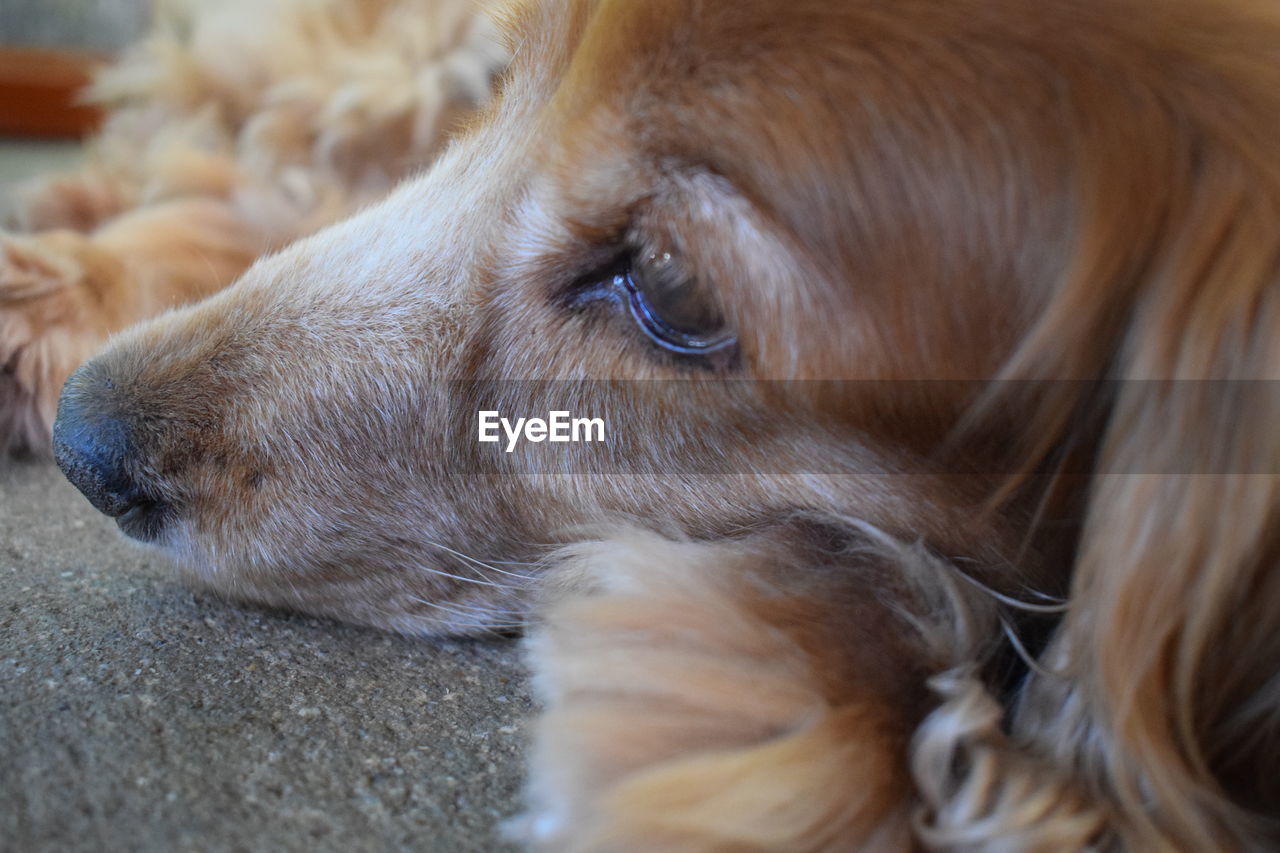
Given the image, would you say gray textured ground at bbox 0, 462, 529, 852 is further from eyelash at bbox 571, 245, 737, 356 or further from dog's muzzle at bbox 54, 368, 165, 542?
eyelash at bbox 571, 245, 737, 356

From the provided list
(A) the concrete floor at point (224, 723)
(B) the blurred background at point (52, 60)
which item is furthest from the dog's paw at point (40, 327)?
(B) the blurred background at point (52, 60)

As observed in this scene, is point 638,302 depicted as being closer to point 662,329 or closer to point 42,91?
point 662,329

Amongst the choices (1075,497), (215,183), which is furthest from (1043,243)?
(215,183)

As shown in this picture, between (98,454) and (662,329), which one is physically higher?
(662,329)

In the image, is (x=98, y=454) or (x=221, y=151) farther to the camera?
(x=221, y=151)

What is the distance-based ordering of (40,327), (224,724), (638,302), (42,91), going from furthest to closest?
1. (42,91)
2. (40,327)
3. (638,302)
4. (224,724)

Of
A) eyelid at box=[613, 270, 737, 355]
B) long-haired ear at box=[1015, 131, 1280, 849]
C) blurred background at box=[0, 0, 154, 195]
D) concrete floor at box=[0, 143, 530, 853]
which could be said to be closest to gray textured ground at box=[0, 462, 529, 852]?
concrete floor at box=[0, 143, 530, 853]

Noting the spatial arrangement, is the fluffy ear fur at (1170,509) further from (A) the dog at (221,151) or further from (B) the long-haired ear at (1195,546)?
(A) the dog at (221,151)

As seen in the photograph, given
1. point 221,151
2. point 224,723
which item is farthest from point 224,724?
point 221,151
